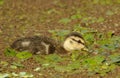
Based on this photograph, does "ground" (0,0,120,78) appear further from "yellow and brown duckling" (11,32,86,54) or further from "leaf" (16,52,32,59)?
"yellow and brown duckling" (11,32,86,54)

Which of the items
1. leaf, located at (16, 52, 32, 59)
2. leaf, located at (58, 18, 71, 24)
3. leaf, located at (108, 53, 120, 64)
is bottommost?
leaf, located at (108, 53, 120, 64)

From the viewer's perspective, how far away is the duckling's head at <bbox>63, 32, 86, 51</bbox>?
29.1 feet

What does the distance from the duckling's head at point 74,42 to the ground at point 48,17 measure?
1.01 metres

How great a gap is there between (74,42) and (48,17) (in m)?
3.90

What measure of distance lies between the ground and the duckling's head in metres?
1.01

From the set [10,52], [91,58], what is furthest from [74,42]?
[10,52]

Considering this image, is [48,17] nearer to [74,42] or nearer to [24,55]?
[74,42]

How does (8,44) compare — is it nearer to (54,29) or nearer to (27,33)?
(27,33)

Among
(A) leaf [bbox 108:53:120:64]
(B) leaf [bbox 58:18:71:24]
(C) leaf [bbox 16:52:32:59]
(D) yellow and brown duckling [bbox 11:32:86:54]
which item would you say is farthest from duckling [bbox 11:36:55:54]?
(B) leaf [bbox 58:18:71:24]

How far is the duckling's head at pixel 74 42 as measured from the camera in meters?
8.88

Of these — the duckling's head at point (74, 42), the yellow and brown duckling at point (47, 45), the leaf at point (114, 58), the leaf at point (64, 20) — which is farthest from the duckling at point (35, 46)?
the leaf at point (64, 20)

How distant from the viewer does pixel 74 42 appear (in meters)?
8.89

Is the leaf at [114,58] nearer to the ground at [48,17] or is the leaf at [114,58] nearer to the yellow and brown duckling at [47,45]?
the yellow and brown duckling at [47,45]

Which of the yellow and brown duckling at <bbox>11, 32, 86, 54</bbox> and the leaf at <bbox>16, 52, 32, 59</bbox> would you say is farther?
the yellow and brown duckling at <bbox>11, 32, 86, 54</bbox>
